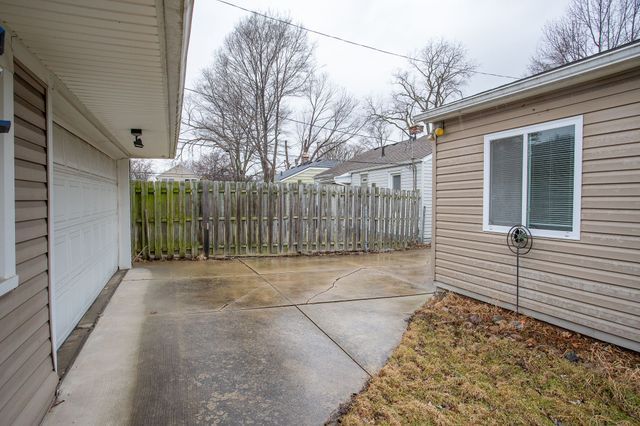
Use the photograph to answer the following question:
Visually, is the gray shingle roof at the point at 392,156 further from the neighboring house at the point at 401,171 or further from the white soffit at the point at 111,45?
the white soffit at the point at 111,45

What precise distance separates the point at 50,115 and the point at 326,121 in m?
23.7

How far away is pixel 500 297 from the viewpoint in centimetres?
452

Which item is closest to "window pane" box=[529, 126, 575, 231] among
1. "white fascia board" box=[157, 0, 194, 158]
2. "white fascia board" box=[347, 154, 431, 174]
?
"white fascia board" box=[157, 0, 194, 158]

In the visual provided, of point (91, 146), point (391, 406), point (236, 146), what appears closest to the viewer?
point (391, 406)

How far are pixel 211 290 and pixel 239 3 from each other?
780 cm

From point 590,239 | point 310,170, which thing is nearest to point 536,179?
point 590,239

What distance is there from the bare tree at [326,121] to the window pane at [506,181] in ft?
68.5

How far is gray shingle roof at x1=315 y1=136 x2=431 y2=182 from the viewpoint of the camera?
1445cm

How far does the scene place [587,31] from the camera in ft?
51.6

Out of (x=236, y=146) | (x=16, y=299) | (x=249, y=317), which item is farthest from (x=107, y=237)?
(x=236, y=146)

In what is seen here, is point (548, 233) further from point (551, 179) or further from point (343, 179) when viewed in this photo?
point (343, 179)

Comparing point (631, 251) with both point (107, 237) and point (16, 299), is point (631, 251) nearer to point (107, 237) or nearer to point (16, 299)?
point (16, 299)

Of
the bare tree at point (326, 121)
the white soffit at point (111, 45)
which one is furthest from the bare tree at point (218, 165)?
the white soffit at point (111, 45)

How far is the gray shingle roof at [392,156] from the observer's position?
14.4 m
